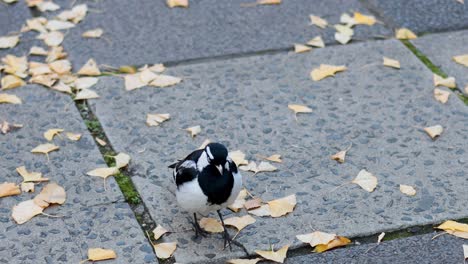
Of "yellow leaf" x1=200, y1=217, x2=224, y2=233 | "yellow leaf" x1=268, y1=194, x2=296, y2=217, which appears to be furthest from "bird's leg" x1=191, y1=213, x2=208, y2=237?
"yellow leaf" x1=268, y1=194, x2=296, y2=217

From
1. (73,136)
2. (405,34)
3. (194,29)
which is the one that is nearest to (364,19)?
(405,34)

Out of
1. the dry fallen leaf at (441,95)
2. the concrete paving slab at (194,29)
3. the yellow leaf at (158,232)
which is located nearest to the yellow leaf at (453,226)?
the dry fallen leaf at (441,95)

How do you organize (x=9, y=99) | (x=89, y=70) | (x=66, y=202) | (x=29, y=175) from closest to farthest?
1. (x=66, y=202)
2. (x=29, y=175)
3. (x=9, y=99)
4. (x=89, y=70)

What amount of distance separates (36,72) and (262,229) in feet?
6.31

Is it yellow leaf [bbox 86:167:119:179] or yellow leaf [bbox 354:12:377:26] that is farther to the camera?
yellow leaf [bbox 354:12:377:26]

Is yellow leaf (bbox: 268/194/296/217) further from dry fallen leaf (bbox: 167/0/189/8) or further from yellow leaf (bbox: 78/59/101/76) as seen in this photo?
dry fallen leaf (bbox: 167/0/189/8)

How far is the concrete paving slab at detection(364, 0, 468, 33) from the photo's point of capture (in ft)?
18.5

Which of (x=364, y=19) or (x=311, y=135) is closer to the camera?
(x=311, y=135)

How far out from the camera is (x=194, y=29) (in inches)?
218

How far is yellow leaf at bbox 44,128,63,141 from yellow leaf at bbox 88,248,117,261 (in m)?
0.99

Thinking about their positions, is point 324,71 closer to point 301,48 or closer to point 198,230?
point 301,48

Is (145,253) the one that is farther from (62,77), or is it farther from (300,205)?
(62,77)

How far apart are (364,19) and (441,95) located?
1002mm

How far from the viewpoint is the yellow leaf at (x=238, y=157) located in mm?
4324
